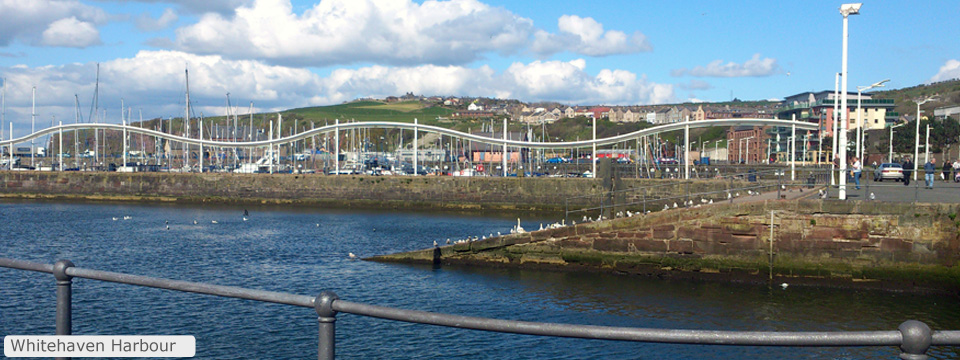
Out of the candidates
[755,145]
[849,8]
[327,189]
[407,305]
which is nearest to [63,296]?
[407,305]

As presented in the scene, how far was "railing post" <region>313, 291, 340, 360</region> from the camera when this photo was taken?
3154 millimetres

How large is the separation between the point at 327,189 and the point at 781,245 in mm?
39044

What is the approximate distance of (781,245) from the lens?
18.8 meters

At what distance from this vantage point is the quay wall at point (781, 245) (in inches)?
698

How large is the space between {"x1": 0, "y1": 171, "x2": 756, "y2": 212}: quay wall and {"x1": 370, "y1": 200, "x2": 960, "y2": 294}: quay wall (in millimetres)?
23329

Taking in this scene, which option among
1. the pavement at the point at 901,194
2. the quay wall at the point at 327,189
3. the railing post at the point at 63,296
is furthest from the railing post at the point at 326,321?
the quay wall at the point at 327,189

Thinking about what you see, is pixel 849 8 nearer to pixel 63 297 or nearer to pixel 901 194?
pixel 901 194

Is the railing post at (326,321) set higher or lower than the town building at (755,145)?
lower

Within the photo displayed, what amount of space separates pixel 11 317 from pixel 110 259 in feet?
34.1

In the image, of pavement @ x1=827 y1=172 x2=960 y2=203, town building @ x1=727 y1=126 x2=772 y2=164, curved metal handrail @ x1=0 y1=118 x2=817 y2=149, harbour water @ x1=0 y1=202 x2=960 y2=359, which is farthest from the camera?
town building @ x1=727 y1=126 x2=772 y2=164

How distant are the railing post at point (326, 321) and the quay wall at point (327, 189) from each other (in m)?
40.8

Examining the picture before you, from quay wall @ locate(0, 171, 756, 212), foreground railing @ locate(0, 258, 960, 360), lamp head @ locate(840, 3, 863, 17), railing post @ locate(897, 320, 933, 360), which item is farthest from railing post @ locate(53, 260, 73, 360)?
quay wall @ locate(0, 171, 756, 212)

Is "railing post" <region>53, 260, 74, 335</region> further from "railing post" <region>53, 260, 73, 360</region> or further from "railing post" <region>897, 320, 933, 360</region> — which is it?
"railing post" <region>897, 320, 933, 360</region>

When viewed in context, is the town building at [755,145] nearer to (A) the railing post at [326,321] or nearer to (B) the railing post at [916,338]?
(B) the railing post at [916,338]
